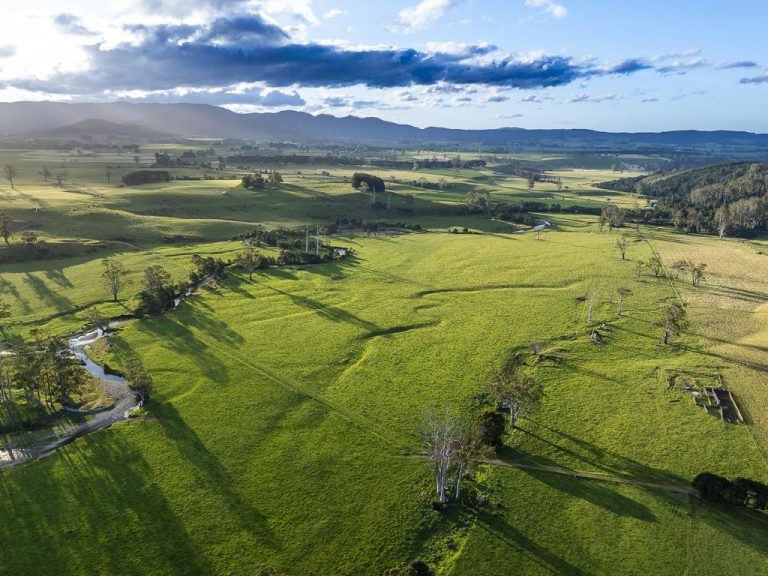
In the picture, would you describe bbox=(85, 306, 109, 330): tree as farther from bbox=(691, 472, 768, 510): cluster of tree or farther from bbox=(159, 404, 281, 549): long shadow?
bbox=(691, 472, 768, 510): cluster of tree

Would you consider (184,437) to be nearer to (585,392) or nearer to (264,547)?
(264,547)

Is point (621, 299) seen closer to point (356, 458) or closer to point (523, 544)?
point (523, 544)

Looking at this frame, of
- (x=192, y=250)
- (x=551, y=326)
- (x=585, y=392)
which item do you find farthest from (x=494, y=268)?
(x=192, y=250)

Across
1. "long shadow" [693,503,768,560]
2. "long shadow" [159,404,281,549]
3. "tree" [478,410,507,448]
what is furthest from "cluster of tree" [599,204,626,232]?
"long shadow" [159,404,281,549]

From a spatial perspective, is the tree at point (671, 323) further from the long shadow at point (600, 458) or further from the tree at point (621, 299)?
the long shadow at point (600, 458)

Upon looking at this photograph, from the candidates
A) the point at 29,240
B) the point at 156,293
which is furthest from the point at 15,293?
the point at 29,240

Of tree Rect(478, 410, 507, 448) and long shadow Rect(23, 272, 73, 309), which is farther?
long shadow Rect(23, 272, 73, 309)
